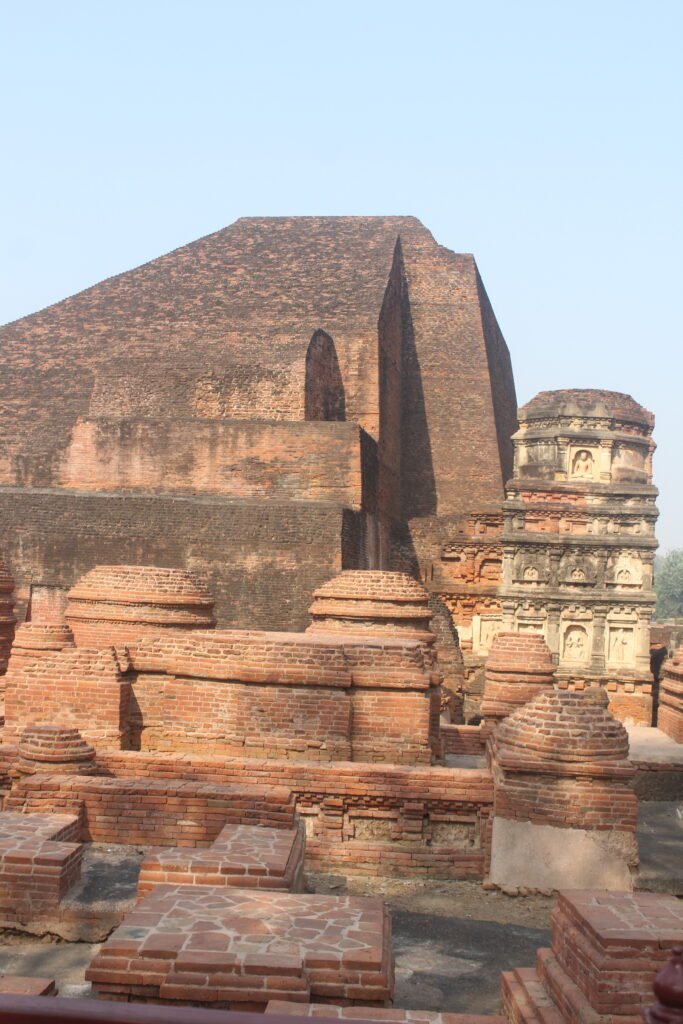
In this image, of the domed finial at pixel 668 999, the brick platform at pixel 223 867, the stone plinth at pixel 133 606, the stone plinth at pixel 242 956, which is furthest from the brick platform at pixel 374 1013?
the stone plinth at pixel 133 606

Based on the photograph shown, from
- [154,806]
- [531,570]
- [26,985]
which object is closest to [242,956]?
[26,985]

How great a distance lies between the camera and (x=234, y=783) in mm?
7270

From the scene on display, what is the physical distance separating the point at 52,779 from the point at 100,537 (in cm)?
785

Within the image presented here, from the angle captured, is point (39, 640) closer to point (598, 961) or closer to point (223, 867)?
point (223, 867)

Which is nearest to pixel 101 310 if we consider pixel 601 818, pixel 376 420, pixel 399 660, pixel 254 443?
pixel 376 420

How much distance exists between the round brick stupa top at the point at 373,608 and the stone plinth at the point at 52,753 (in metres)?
3.05

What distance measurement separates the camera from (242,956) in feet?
12.8

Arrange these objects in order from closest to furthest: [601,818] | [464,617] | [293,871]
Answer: [293,871] → [601,818] → [464,617]

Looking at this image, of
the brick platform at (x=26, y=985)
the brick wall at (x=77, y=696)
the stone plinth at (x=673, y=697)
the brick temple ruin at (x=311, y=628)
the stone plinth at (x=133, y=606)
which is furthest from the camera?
→ the stone plinth at (x=673, y=697)

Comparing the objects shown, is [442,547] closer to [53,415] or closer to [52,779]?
[53,415]

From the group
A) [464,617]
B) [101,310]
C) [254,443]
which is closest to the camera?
[254,443]

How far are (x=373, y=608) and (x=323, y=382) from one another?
396 inches

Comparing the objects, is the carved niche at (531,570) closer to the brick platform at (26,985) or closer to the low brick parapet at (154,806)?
the low brick parapet at (154,806)

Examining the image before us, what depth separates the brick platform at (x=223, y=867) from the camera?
5.00 m
